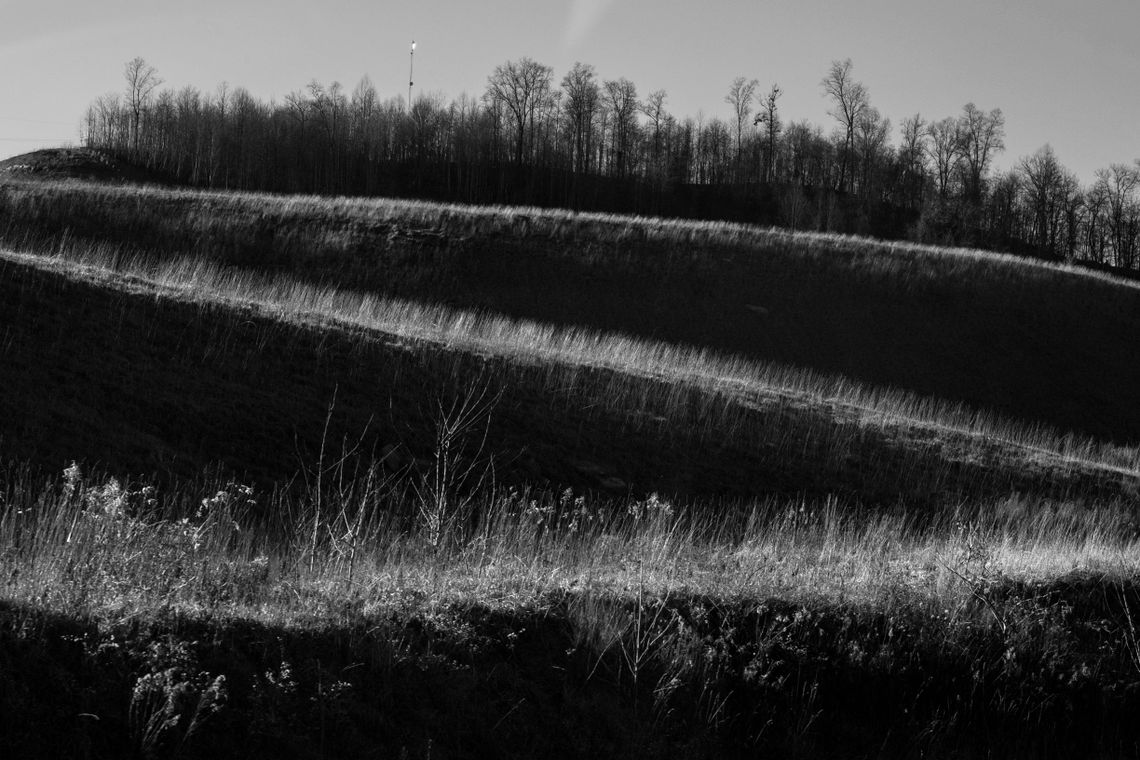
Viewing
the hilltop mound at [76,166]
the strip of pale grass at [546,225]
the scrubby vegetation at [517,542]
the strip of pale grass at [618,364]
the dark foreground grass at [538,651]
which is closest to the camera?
the dark foreground grass at [538,651]

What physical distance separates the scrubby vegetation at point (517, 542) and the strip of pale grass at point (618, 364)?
185 millimetres

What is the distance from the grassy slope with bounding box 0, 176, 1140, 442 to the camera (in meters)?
30.4

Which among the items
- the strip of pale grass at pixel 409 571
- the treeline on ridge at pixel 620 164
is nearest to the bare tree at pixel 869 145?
the treeline on ridge at pixel 620 164

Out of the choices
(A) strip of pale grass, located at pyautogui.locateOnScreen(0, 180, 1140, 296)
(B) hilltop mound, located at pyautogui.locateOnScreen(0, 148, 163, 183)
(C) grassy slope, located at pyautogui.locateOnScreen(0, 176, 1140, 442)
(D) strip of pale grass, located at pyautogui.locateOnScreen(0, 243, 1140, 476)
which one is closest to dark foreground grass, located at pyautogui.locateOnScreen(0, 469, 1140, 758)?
(D) strip of pale grass, located at pyautogui.locateOnScreen(0, 243, 1140, 476)

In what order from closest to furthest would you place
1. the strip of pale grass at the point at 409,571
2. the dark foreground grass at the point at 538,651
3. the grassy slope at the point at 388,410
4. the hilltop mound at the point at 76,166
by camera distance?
the dark foreground grass at the point at 538,651, the strip of pale grass at the point at 409,571, the grassy slope at the point at 388,410, the hilltop mound at the point at 76,166

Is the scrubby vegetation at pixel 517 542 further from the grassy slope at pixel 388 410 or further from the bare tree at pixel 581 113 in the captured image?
the bare tree at pixel 581 113

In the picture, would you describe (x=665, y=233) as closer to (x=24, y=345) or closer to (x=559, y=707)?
(x=24, y=345)

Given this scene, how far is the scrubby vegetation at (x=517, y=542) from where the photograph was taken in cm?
425

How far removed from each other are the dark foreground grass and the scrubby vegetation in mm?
22

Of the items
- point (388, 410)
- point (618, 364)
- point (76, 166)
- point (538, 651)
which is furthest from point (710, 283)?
point (76, 166)

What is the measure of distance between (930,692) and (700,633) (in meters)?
1.66

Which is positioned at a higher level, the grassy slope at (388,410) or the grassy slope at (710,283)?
the grassy slope at (710,283)

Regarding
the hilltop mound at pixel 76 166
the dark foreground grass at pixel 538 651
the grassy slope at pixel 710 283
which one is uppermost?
the hilltop mound at pixel 76 166

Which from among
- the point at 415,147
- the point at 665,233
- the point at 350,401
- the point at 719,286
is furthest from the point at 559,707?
the point at 415,147
